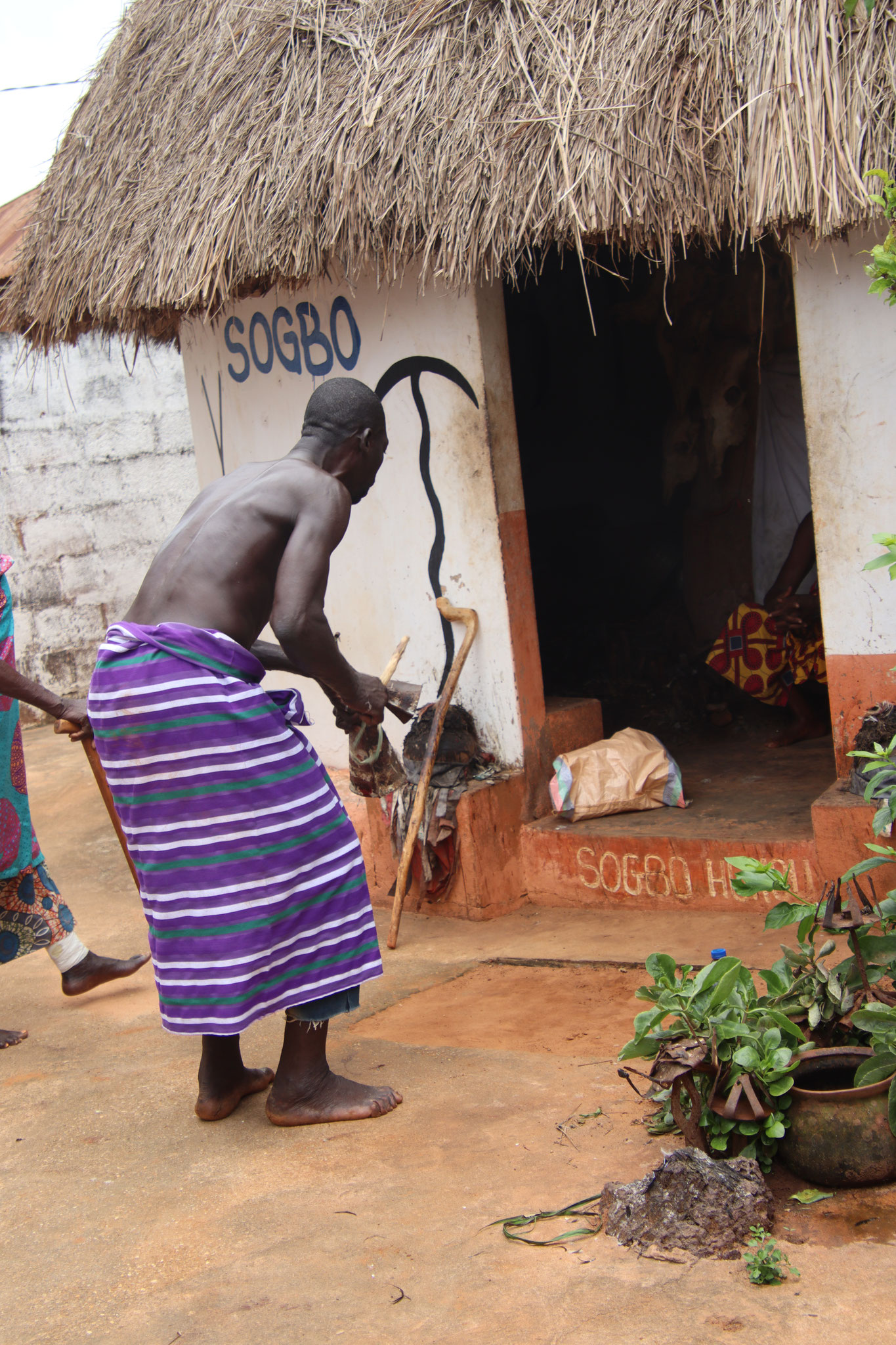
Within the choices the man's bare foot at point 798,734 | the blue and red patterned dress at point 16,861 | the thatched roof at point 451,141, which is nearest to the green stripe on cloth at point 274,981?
the blue and red patterned dress at point 16,861

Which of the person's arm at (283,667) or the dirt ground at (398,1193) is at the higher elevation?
the person's arm at (283,667)

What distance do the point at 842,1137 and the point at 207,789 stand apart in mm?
1402

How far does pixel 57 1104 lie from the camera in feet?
10.0

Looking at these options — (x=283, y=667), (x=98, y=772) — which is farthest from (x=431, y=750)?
(x=283, y=667)

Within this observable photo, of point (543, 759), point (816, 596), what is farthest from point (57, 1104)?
point (816, 596)

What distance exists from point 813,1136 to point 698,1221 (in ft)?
0.92

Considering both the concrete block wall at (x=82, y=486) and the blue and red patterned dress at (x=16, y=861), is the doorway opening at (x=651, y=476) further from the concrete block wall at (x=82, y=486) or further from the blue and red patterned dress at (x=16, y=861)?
the concrete block wall at (x=82, y=486)

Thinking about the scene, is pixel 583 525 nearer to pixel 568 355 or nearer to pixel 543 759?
pixel 568 355

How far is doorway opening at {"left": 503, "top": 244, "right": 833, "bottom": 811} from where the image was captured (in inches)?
232

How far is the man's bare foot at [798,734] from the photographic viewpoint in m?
5.12

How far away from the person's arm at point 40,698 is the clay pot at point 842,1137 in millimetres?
2212

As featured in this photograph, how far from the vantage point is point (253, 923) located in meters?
2.56

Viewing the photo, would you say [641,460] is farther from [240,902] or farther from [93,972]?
[240,902]

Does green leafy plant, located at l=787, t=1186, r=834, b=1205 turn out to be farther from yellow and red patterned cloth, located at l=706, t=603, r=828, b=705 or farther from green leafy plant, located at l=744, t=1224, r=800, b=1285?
yellow and red patterned cloth, located at l=706, t=603, r=828, b=705
